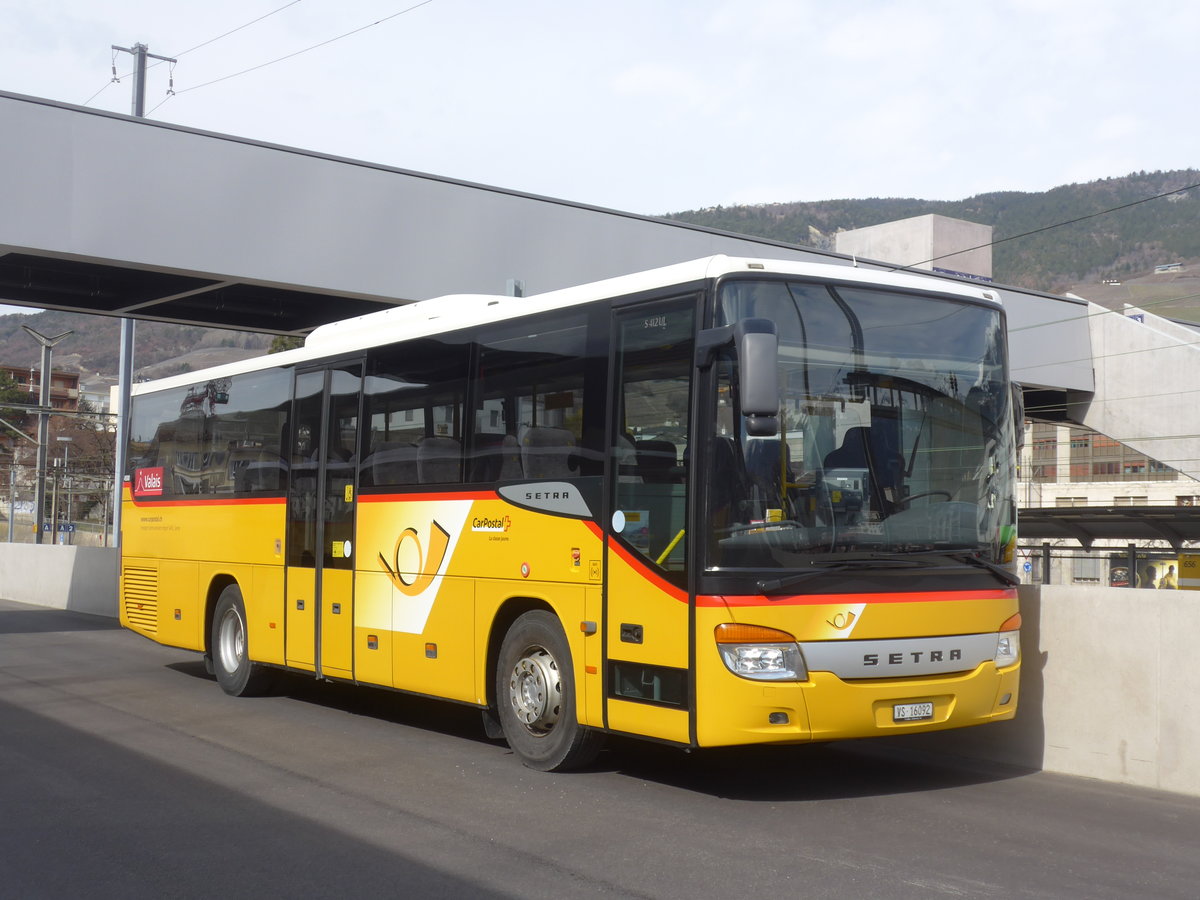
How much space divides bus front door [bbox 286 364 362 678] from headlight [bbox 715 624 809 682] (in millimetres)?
4890

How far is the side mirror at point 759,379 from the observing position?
7.52 meters

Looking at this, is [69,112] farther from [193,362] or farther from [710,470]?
[193,362]

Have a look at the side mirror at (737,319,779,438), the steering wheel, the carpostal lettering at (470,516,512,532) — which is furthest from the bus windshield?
the carpostal lettering at (470,516,512,532)

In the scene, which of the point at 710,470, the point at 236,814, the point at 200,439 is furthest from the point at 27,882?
the point at 200,439

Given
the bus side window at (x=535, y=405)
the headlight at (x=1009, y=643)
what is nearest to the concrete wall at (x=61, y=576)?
the bus side window at (x=535, y=405)

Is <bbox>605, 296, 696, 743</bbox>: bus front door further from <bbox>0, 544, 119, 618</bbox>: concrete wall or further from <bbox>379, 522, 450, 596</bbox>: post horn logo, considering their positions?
<bbox>0, 544, 119, 618</bbox>: concrete wall

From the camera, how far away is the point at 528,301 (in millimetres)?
9984

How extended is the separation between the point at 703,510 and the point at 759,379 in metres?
0.91

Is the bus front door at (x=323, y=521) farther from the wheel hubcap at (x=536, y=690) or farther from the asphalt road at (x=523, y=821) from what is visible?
the wheel hubcap at (x=536, y=690)

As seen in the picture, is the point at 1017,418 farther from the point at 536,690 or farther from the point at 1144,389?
the point at 1144,389

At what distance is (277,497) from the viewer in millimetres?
13094

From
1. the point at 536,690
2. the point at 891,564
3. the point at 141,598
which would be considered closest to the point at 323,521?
the point at 536,690

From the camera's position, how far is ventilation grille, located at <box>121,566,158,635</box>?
15773mm

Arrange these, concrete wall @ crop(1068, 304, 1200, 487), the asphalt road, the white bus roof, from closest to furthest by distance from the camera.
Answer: the asphalt road → the white bus roof → concrete wall @ crop(1068, 304, 1200, 487)
